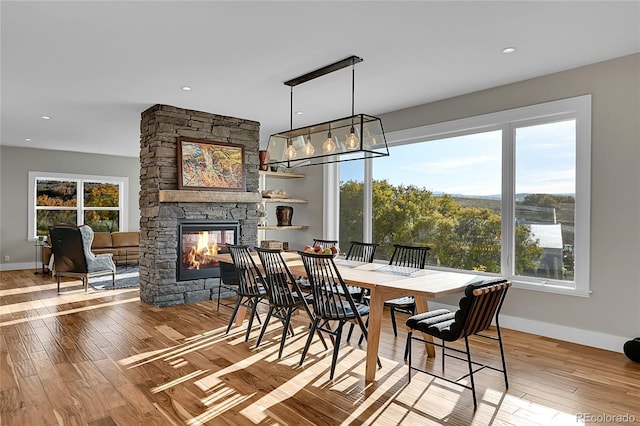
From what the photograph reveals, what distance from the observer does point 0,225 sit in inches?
334

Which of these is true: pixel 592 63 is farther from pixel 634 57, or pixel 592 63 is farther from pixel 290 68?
pixel 290 68

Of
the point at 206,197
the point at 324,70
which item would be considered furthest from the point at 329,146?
the point at 206,197

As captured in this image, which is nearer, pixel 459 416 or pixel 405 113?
pixel 459 416

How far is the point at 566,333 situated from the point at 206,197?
14.6 ft

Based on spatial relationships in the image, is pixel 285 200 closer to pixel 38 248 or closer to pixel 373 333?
pixel 373 333

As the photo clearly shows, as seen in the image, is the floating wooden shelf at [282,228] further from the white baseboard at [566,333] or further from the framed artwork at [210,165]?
the white baseboard at [566,333]

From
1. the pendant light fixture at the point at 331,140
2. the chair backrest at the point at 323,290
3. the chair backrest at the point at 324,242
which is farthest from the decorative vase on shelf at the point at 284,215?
the chair backrest at the point at 323,290

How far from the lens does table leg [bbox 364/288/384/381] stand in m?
3.03

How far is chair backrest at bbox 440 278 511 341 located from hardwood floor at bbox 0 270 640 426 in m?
0.47

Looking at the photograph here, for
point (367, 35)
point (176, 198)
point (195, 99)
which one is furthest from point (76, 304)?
point (367, 35)

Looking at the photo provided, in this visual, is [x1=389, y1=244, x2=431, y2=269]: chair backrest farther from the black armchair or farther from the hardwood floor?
the black armchair

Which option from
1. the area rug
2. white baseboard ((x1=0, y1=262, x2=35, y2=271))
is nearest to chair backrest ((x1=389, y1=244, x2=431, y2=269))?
the area rug

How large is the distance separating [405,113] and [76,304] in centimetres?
507

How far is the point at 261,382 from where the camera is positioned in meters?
2.98
